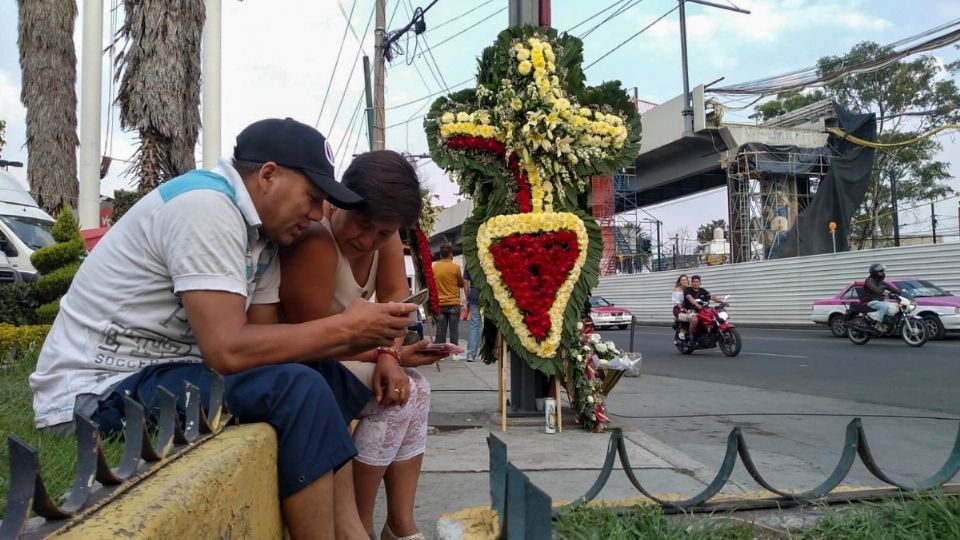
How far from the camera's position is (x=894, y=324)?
14.2 metres

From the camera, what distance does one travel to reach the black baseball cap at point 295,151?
205cm

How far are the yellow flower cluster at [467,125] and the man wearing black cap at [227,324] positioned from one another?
2.99 meters

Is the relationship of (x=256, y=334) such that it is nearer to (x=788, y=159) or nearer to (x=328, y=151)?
(x=328, y=151)

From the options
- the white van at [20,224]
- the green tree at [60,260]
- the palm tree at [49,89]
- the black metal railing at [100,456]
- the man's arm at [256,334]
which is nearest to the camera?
the black metal railing at [100,456]

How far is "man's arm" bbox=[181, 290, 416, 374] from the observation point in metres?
1.79

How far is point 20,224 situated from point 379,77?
302 inches

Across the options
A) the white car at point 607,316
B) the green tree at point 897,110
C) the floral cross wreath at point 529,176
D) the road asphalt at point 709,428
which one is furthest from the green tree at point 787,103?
the floral cross wreath at point 529,176

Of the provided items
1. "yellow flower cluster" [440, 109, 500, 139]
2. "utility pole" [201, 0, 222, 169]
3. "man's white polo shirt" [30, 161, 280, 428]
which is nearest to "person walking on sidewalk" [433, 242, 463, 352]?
"utility pole" [201, 0, 222, 169]

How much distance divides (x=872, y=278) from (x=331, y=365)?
14.8 m

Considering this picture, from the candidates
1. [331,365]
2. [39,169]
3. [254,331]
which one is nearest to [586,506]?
[331,365]

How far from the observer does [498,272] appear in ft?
16.9

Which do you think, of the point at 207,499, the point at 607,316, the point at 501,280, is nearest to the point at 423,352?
the point at 207,499

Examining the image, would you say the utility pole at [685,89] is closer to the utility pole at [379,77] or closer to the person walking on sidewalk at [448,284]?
the utility pole at [379,77]

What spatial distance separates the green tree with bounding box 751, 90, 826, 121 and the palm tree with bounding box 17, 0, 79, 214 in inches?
1384
